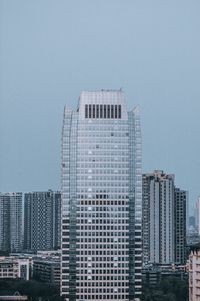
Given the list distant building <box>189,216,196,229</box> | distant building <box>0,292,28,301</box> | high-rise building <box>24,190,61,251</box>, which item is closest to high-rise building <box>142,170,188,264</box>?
distant building <box>189,216,196,229</box>

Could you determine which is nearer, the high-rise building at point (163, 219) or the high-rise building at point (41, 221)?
the high-rise building at point (163, 219)

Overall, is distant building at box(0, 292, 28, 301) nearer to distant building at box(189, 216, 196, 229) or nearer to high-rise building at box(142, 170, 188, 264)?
Answer: high-rise building at box(142, 170, 188, 264)

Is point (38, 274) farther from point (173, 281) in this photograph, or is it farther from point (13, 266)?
point (173, 281)

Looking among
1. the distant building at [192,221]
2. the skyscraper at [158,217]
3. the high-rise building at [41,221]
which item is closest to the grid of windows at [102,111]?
the skyscraper at [158,217]

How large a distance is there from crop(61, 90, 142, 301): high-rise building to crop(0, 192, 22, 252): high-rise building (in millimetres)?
6973

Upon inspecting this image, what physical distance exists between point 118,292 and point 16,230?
8257 millimetres

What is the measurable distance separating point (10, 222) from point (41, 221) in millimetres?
657

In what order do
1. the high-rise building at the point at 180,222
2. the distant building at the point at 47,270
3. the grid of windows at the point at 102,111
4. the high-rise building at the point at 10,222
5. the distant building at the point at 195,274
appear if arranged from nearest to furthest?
1. the distant building at the point at 195,274
2. the grid of windows at the point at 102,111
3. the distant building at the point at 47,270
4. the high-rise building at the point at 180,222
5. the high-rise building at the point at 10,222

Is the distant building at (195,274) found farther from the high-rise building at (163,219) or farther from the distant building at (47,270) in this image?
the high-rise building at (163,219)

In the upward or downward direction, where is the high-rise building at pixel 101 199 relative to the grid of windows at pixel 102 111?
downward

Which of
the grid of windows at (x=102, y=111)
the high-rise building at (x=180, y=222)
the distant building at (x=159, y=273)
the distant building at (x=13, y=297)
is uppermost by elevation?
the grid of windows at (x=102, y=111)

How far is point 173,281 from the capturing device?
46.6 feet

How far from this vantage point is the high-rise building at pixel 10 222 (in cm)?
1955

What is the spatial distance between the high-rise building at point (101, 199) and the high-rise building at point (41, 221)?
7.25 metres
